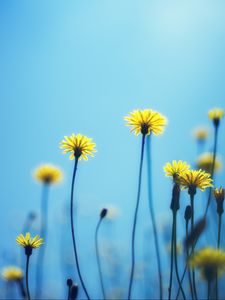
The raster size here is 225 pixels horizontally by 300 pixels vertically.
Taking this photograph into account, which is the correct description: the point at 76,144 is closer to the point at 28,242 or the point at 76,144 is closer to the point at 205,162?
the point at 28,242

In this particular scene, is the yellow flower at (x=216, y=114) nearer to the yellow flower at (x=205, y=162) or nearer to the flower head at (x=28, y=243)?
the yellow flower at (x=205, y=162)

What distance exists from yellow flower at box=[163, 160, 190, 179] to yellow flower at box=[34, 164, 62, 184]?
3.39 metres

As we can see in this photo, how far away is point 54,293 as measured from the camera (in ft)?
25.3

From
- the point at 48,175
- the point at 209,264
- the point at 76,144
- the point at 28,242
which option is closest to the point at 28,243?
the point at 28,242

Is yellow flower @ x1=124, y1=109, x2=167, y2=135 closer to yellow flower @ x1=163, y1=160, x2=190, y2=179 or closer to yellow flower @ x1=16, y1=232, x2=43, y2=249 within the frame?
yellow flower @ x1=163, y1=160, x2=190, y2=179

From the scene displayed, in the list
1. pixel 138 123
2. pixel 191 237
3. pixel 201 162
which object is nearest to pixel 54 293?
pixel 201 162

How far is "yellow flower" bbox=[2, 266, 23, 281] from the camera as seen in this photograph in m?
5.28

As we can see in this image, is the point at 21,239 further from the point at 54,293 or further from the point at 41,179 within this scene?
the point at 54,293

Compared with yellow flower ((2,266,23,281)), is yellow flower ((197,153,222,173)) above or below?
above

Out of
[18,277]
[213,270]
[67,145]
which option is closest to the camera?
[213,270]

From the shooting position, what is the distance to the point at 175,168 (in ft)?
14.1

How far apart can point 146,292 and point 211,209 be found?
5.24 feet

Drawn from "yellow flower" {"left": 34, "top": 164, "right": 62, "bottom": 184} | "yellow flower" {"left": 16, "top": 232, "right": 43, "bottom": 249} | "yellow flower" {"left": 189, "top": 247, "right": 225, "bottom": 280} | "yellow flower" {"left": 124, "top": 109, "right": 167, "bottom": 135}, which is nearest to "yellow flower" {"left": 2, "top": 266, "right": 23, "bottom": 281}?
"yellow flower" {"left": 16, "top": 232, "right": 43, "bottom": 249}

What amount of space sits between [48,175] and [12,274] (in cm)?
234
